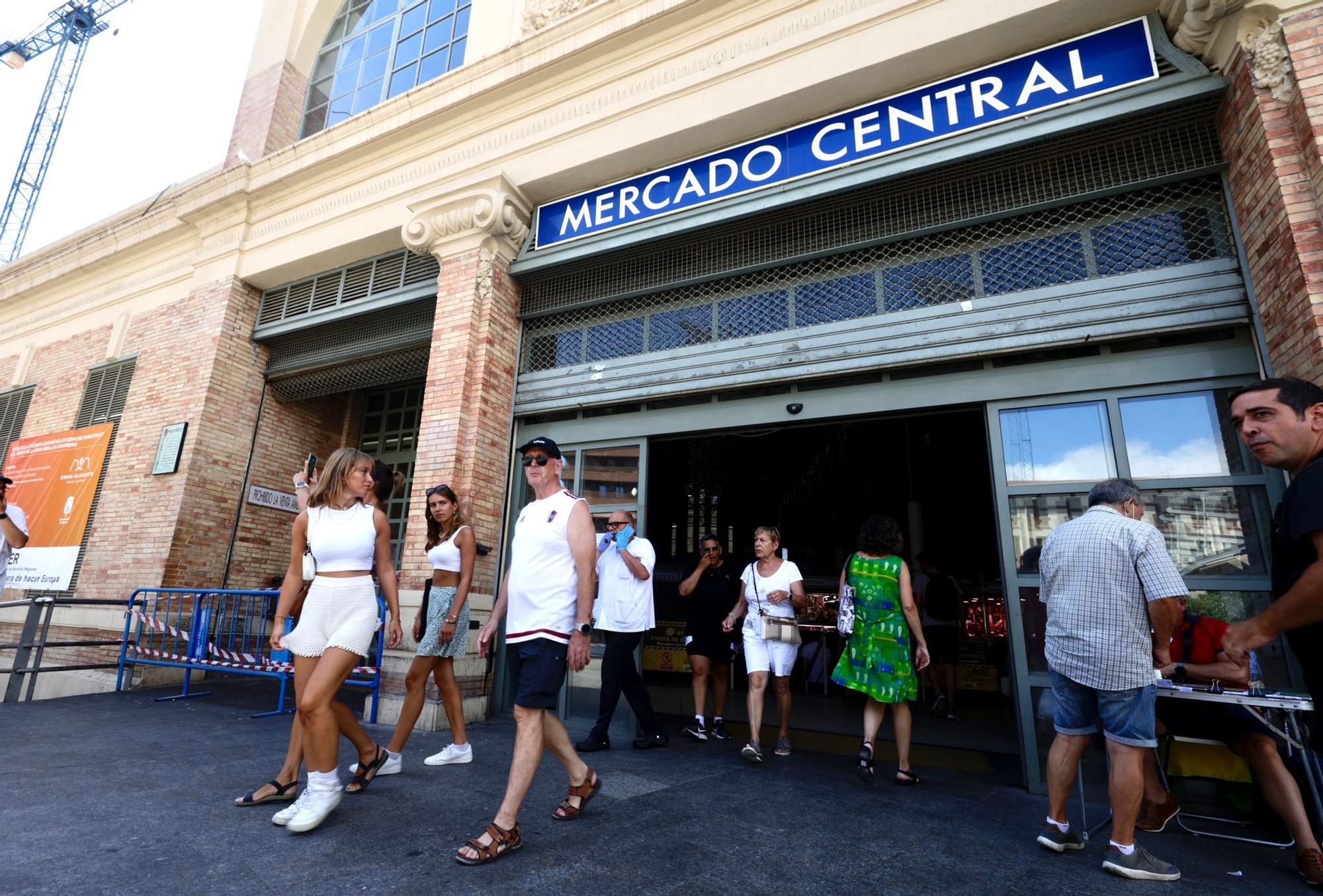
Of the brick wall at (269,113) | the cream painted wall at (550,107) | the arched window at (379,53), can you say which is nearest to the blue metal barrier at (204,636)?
the cream painted wall at (550,107)

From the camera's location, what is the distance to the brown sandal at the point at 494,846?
8.55 feet

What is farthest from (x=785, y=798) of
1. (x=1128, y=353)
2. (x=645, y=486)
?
(x=1128, y=353)

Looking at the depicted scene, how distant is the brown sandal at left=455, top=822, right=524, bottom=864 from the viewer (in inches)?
103

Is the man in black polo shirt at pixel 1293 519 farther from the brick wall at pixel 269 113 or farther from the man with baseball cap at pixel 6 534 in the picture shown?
the brick wall at pixel 269 113

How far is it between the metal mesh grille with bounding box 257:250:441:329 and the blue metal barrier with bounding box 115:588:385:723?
3.88 metres

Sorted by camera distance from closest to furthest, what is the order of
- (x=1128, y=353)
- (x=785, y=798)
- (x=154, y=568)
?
(x=785, y=798)
(x=1128, y=353)
(x=154, y=568)

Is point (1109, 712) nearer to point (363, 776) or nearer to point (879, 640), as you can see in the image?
point (879, 640)

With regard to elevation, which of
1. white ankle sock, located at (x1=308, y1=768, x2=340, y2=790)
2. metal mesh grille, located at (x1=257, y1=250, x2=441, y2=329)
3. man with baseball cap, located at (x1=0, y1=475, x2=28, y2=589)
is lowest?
white ankle sock, located at (x1=308, y1=768, x2=340, y2=790)

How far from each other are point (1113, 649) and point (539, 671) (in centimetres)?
269

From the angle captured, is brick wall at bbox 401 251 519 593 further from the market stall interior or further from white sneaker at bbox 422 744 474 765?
white sneaker at bbox 422 744 474 765

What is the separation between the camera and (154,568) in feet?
26.3

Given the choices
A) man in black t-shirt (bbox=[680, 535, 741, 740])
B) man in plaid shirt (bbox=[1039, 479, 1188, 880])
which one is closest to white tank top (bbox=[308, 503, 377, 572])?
man in black t-shirt (bbox=[680, 535, 741, 740])

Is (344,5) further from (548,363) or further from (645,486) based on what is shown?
(645,486)

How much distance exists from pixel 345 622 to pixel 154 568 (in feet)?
23.0
